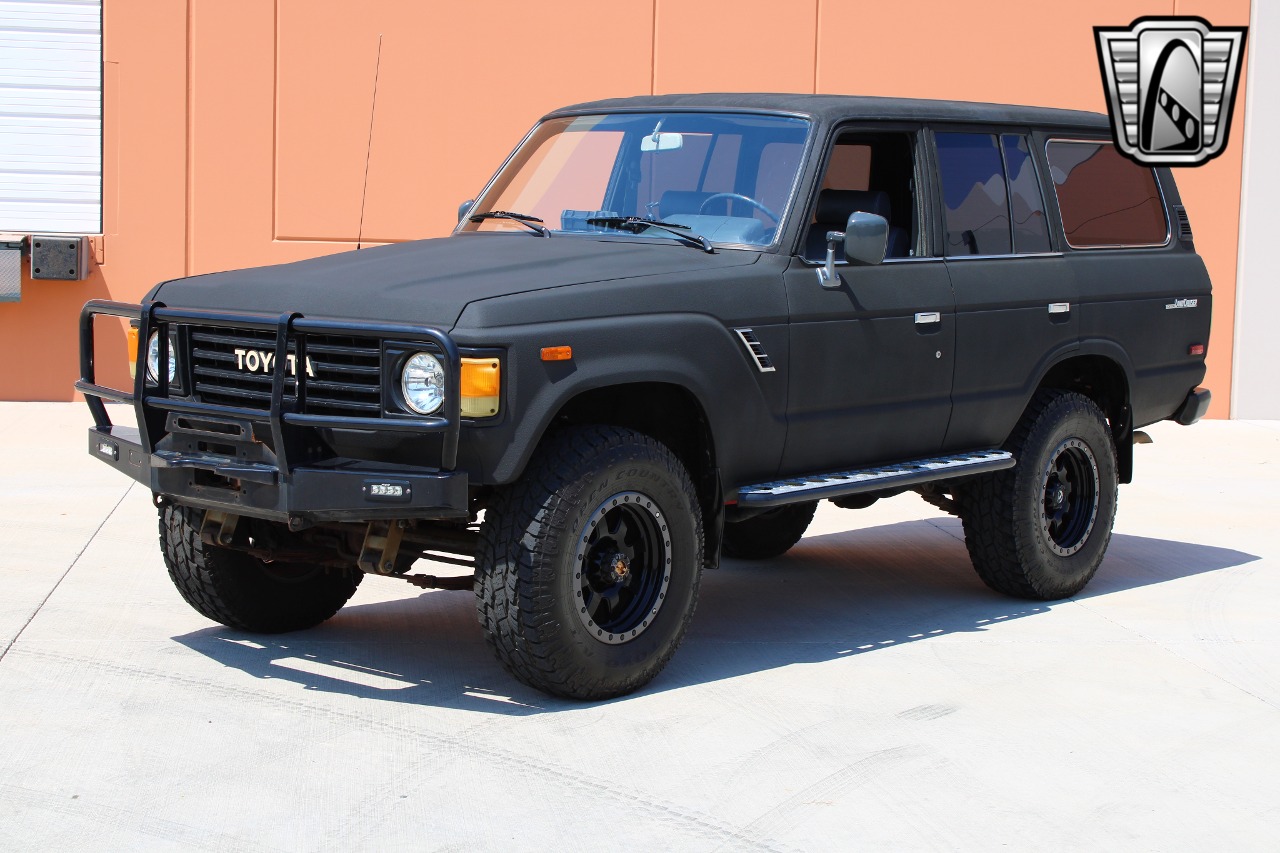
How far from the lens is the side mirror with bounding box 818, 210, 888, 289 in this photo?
616 cm

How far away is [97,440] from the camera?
5996 millimetres

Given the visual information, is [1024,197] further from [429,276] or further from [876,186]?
[429,276]

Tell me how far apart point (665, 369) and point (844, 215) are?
57.5 inches

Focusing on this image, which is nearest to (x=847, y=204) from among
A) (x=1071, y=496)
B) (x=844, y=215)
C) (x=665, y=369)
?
(x=844, y=215)

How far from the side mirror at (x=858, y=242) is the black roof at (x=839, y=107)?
1.65 feet

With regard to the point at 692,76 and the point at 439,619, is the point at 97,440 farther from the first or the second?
the point at 692,76

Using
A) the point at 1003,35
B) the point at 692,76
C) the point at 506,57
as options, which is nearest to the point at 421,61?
the point at 506,57

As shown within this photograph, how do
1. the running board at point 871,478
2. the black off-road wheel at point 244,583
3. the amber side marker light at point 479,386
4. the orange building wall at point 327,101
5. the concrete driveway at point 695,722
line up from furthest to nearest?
the orange building wall at point 327,101, the black off-road wheel at point 244,583, the running board at point 871,478, the amber side marker light at point 479,386, the concrete driveway at point 695,722

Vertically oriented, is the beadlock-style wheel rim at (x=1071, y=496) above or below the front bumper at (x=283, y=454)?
below

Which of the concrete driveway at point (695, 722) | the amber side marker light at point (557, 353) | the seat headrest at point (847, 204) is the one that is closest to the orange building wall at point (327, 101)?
the concrete driveway at point (695, 722)

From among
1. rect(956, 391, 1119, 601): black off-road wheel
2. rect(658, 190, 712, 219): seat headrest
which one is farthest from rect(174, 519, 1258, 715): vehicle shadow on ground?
rect(658, 190, 712, 219): seat headrest

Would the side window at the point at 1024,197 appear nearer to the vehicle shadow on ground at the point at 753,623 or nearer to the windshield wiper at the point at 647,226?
the vehicle shadow on ground at the point at 753,623

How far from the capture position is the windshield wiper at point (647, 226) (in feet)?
20.2

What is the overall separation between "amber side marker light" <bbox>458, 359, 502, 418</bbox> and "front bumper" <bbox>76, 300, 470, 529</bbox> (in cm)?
9
